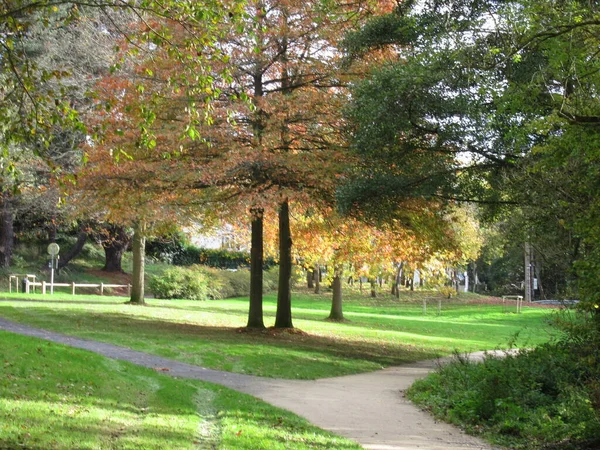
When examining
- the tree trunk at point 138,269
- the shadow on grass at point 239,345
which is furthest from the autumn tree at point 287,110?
the tree trunk at point 138,269

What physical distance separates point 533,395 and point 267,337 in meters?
10.3

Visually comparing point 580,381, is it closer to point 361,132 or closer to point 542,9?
point 542,9

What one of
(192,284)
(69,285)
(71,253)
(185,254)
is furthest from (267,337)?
(185,254)

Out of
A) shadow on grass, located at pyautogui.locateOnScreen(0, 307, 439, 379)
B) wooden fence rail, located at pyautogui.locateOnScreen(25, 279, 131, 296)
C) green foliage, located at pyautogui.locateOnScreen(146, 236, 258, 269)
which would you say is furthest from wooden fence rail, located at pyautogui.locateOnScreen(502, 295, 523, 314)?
wooden fence rail, located at pyautogui.locateOnScreen(25, 279, 131, 296)

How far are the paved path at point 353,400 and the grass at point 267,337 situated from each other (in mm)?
762

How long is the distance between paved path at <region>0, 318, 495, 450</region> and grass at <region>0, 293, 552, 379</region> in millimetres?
762

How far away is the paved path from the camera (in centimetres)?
912

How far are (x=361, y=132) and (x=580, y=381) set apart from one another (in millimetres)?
7269

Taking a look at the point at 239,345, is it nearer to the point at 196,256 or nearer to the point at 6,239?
the point at 6,239

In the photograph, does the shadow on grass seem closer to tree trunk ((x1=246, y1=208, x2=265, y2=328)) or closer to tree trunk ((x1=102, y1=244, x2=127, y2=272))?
tree trunk ((x1=246, y1=208, x2=265, y2=328))

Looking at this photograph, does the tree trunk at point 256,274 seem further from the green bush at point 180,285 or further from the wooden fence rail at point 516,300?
the wooden fence rail at point 516,300

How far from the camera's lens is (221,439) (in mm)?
8055

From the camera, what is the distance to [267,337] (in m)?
20.0

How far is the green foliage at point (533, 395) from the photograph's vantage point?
900 cm
